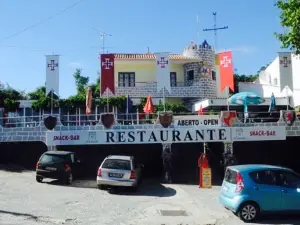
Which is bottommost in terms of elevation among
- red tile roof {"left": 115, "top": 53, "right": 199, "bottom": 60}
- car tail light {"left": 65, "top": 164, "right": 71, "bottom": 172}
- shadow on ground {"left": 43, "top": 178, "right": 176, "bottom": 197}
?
shadow on ground {"left": 43, "top": 178, "right": 176, "bottom": 197}

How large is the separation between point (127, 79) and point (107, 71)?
44.1ft

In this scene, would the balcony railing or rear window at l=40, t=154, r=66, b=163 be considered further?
the balcony railing

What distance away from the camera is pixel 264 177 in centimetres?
1255

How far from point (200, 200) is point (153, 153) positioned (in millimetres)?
9691

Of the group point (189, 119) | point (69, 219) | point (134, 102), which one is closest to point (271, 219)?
point (69, 219)

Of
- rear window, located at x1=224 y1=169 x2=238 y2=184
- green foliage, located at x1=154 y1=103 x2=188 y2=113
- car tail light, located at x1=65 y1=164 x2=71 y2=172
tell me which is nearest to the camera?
rear window, located at x1=224 y1=169 x2=238 y2=184

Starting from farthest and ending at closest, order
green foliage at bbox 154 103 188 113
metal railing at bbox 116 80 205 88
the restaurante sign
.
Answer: metal railing at bbox 116 80 205 88
green foliage at bbox 154 103 188 113
the restaurante sign

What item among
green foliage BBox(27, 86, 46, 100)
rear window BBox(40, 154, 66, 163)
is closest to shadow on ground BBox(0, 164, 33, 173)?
rear window BBox(40, 154, 66, 163)

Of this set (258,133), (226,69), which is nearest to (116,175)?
(258,133)

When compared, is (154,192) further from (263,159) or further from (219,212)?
(263,159)

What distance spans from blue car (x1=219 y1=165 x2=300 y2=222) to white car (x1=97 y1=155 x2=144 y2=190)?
599 centimetres

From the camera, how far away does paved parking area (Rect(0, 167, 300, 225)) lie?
12398 mm

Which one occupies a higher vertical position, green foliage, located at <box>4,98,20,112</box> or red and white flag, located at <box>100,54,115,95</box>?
red and white flag, located at <box>100,54,115,95</box>

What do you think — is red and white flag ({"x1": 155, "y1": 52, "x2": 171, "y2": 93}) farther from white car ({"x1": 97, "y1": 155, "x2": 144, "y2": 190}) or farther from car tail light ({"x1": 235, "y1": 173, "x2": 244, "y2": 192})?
car tail light ({"x1": 235, "y1": 173, "x2": 244, "y2": 192})
